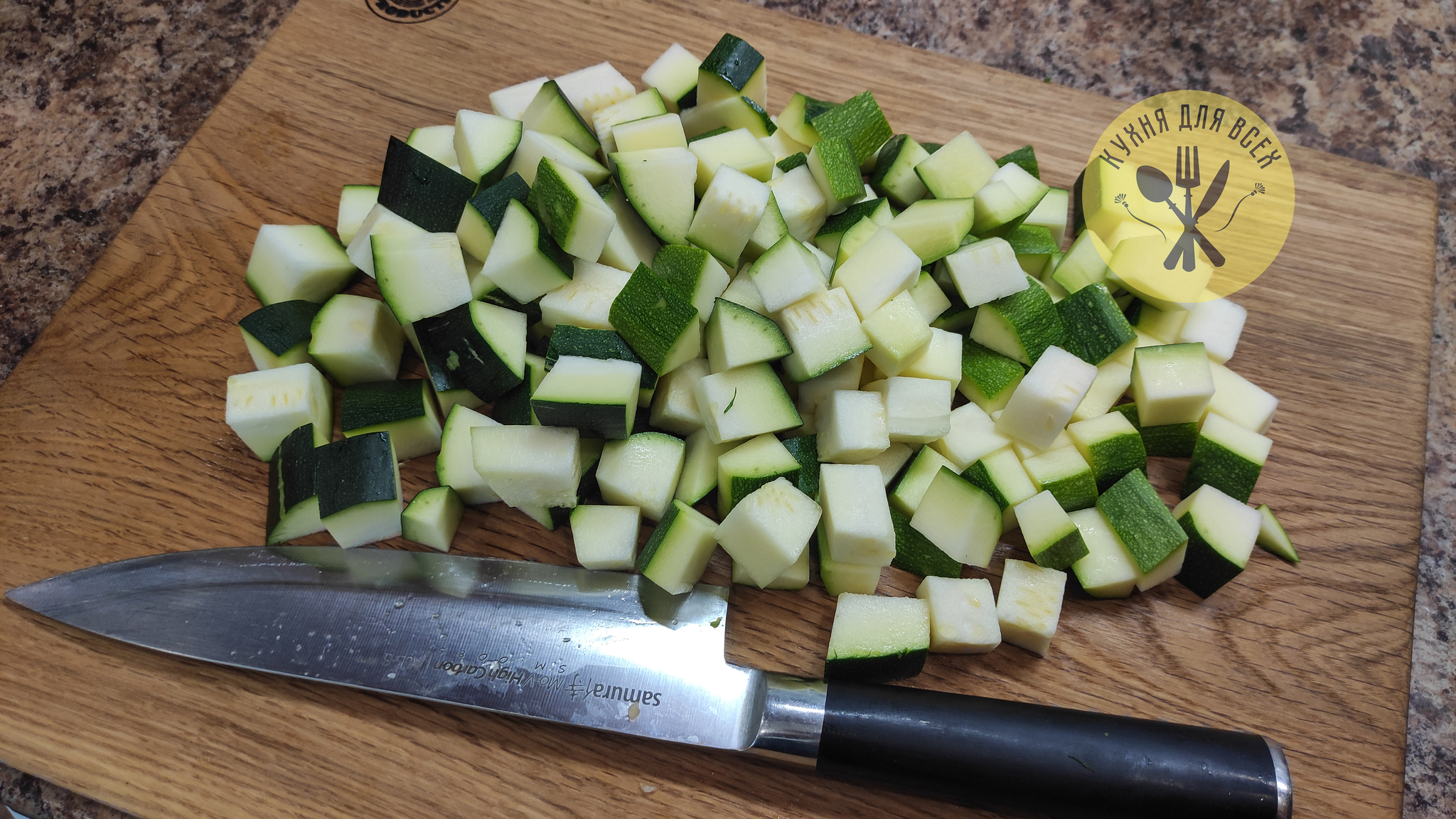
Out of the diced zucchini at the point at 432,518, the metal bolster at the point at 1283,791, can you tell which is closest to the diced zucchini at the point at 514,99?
the diced zucchini at the point at 432,518

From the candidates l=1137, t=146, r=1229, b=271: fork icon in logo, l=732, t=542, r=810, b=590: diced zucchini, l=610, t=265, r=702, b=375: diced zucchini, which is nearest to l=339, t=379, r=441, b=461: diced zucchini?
l=610, t=265, r=702, b=375: diced zucchini

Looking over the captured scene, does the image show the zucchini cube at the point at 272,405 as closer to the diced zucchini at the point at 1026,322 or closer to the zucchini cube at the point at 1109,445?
the diced zucchini at the point at 1026,322

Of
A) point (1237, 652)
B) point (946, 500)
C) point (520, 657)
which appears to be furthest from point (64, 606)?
point (1237, 652)

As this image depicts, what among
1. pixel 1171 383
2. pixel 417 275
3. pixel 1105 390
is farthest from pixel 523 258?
pixel 1171 383

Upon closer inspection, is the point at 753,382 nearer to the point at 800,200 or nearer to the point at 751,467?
the point at 751,467

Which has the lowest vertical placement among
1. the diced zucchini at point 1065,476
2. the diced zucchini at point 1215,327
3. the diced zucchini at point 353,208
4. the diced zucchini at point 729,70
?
the diced zucchini at point 1065,476

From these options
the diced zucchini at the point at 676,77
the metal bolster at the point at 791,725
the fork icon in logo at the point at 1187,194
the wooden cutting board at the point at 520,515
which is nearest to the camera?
the metal bolster at the point at 791,725

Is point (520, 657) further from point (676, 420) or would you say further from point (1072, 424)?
point (1072, 424)
